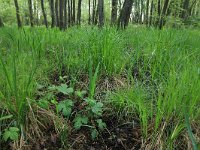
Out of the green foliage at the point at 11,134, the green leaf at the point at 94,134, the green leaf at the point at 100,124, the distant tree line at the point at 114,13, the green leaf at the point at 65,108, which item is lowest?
the green leaf at the point at 94,134

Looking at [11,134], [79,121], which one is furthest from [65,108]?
[11,134]

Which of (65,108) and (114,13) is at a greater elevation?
(114,13)

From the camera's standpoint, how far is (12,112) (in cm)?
137

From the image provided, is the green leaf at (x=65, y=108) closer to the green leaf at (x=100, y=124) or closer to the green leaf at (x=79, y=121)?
the green leaf at (x=79, y=121)

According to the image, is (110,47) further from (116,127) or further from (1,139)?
(1,139)

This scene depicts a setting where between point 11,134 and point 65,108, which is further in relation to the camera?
point 65,108

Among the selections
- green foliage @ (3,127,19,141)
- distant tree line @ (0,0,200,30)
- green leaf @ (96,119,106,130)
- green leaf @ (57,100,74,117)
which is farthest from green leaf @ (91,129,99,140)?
distant tree line @ (0,0,200,30)

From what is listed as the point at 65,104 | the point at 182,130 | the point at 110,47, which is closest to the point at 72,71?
the point at 110,47

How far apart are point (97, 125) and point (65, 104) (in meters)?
0.29

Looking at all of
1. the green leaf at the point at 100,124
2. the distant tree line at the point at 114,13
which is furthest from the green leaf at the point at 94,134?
the distant tree line at the point at 114,13

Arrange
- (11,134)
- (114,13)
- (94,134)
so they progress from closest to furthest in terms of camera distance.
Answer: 1. (11,134)
2. (94,134)
3. (114,13)

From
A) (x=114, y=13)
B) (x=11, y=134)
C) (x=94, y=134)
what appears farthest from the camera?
A: (x=114, y=13)

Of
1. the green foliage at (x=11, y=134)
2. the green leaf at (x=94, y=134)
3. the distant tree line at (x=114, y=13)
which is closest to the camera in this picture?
the green foliage at (x=11, y=134)

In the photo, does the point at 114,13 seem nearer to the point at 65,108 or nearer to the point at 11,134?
the point at 65,108
